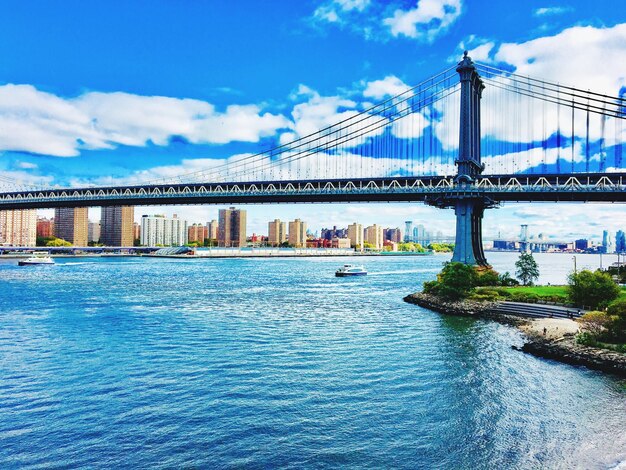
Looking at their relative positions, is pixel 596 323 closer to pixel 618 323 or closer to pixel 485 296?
Result: pixel 618 323

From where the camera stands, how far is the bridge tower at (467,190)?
53.8 m

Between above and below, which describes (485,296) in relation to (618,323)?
below

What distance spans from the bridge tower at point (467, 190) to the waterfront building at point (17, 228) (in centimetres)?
17509

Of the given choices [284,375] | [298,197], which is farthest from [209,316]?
[298,197]

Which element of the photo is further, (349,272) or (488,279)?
(349,272)

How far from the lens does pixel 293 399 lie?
16812mm

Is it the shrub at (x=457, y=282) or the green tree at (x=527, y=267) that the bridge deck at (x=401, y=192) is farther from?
the shrub at (x=457, y=282)

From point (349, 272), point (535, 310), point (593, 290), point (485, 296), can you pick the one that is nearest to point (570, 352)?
point (593, 290)

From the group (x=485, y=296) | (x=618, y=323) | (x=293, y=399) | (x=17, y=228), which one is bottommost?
(x=293, y=399)

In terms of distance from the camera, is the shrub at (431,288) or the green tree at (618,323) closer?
the green tree at (618,323)

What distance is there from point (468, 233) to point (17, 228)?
186195mm

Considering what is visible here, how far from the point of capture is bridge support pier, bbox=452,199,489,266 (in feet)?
174

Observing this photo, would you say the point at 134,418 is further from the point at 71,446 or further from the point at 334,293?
the point at 334,293

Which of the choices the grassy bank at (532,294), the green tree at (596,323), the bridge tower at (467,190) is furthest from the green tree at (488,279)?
the green tree at (596,323)
